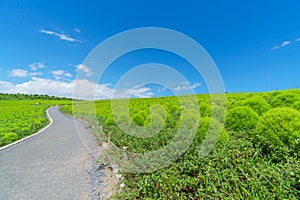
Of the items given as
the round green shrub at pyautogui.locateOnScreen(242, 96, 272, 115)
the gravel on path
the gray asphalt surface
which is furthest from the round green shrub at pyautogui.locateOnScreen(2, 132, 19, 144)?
the round green shrub at pyautogui.locateOnScreen(242, 96, 272, 115)

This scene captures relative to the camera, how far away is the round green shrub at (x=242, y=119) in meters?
6.12

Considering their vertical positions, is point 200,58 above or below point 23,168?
above

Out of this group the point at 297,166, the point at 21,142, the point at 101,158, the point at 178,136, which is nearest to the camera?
the point at 297,166

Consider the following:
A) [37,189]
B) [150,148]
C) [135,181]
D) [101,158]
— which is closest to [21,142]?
[101,158]

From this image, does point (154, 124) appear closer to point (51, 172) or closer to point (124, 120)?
point (51, 172)

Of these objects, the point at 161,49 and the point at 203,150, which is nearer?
the point at 203,150

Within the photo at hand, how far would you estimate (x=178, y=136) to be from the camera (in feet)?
17.2

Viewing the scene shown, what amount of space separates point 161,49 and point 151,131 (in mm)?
2693

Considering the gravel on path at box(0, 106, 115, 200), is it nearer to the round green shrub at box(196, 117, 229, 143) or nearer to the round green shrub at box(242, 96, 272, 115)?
the round green shrub at box(196, 117, 229, 143)

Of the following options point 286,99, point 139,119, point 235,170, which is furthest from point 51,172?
point 286,99

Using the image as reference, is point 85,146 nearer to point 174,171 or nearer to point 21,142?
point 21,142

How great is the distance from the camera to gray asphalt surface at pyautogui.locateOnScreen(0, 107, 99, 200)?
4391mm

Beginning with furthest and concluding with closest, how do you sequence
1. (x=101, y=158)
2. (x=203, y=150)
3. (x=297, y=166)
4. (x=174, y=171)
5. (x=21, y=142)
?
(x=21, y=142), (x=101, y=158), (x=203, y=150), (x=174, y=171), (x=297, y=166)

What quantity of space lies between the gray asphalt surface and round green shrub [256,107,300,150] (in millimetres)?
3985
